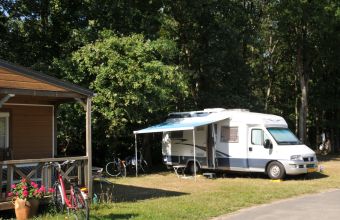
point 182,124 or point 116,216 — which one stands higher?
point 182,124

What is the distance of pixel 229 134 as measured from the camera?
67.2 feet

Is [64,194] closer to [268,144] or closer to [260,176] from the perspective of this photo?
[268,144]

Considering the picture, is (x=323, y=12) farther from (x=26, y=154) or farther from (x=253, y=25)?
(x=26, y=154)

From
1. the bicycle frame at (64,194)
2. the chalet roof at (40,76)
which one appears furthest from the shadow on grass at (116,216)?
the chalet roof at (40,76)

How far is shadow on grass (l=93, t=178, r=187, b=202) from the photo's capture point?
13.9 meters

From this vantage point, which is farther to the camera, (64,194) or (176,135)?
(176,135)

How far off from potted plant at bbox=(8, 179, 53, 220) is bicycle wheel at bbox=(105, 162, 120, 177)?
11.2 metres

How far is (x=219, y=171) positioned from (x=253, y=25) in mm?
15607

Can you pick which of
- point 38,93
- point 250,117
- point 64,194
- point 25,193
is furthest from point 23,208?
point 250,117

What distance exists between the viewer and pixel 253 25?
3428cm

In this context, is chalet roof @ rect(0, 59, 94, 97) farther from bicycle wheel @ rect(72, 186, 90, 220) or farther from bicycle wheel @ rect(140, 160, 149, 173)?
bicycle wheel @ rect(140, 160, 149, 173)

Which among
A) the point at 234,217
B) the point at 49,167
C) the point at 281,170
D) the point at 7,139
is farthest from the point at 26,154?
the point at 281,170

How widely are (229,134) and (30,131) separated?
28.6 feet

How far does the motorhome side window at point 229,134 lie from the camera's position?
20250mm
